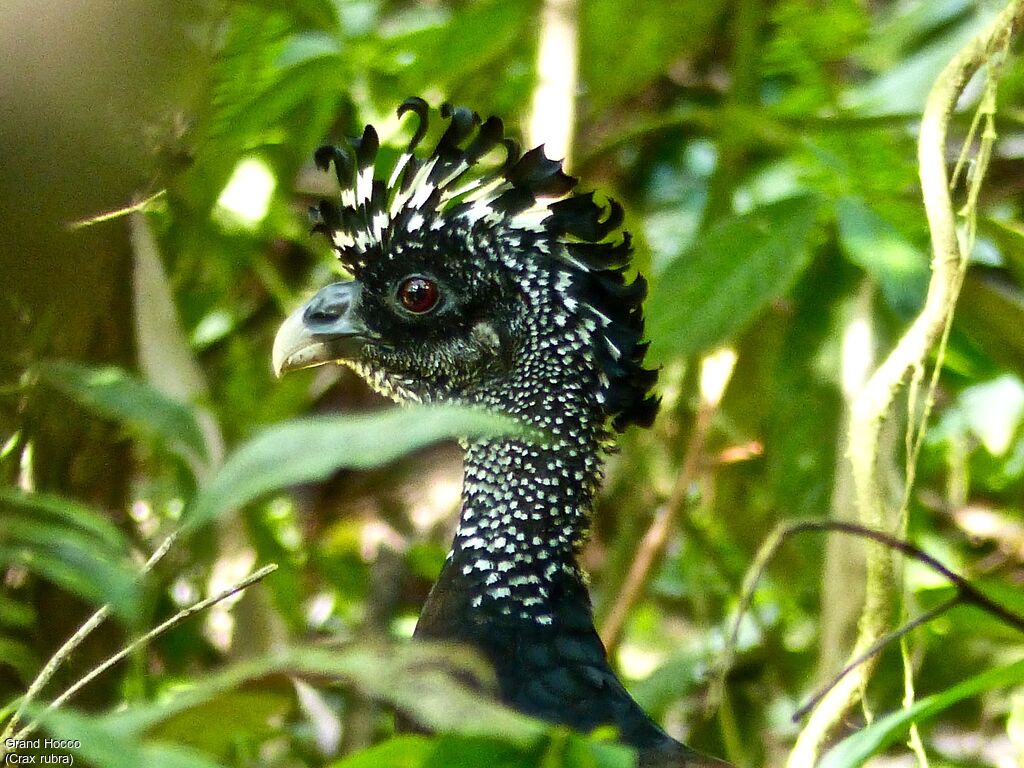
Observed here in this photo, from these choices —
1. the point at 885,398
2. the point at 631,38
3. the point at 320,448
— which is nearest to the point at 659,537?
the point at 631,38

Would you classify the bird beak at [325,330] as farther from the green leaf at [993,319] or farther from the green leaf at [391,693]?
the green leaf at [391,693]

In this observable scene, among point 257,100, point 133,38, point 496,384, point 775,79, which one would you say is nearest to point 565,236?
point 496,384

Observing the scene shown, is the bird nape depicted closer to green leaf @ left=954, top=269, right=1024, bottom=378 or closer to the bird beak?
the bird beak

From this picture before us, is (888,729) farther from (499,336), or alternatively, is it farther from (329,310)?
(329,310)

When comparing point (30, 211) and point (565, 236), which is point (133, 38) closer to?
point (30, 211)

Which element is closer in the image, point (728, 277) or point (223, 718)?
point (223, 718)

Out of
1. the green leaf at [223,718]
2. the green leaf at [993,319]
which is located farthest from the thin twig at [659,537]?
the green leaf at [223,718]
